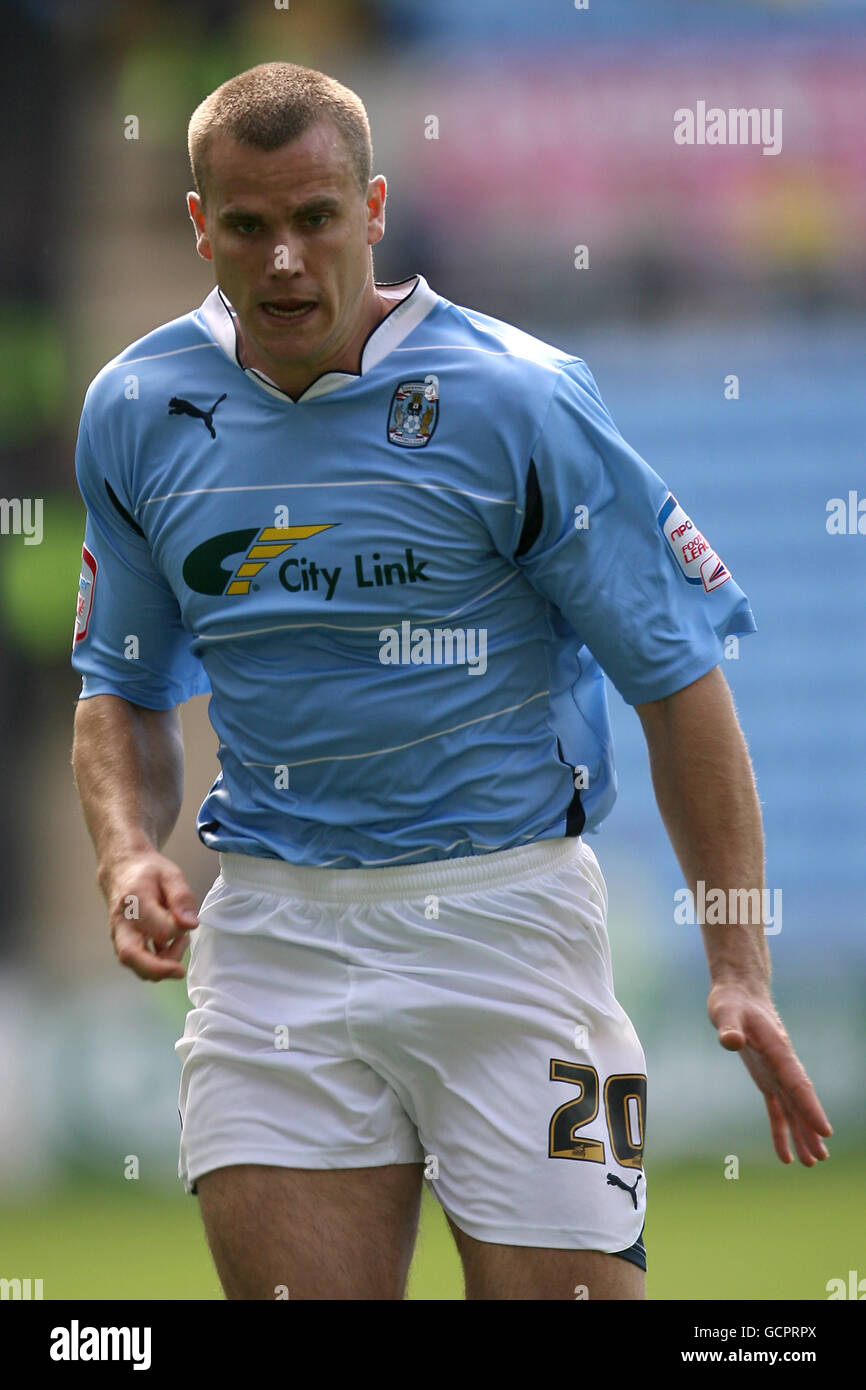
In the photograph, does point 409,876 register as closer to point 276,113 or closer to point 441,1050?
point 441,1050

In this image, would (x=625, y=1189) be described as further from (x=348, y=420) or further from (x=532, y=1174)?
(x=348, y=420)

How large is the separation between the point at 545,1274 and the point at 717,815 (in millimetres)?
583

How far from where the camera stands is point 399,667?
2348 millimetres

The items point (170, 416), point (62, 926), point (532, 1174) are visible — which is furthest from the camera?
point (62, 926)

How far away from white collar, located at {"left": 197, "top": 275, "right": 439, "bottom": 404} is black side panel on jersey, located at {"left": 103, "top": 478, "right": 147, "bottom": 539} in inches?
9.2

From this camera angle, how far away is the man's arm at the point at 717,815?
7.57 feet

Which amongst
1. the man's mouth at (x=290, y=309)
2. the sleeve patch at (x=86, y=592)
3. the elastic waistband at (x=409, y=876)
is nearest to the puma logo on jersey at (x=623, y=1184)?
the elastic waistband at (x=409, y=876)

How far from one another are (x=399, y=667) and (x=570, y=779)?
0.88ft

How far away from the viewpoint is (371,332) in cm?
242

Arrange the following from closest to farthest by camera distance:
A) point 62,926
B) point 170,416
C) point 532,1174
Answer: point 532,1174, point 170,416, point 62,926

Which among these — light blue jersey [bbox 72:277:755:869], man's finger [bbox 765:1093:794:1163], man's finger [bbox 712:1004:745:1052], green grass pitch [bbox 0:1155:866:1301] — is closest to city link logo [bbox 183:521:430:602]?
light blue jersey [bbox 72:277:755:869]

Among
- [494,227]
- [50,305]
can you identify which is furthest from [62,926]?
[494,227]

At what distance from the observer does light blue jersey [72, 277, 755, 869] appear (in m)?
2.33

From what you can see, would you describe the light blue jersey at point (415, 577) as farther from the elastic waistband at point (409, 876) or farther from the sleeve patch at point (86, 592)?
the sleeve patch at point (86, 592)
